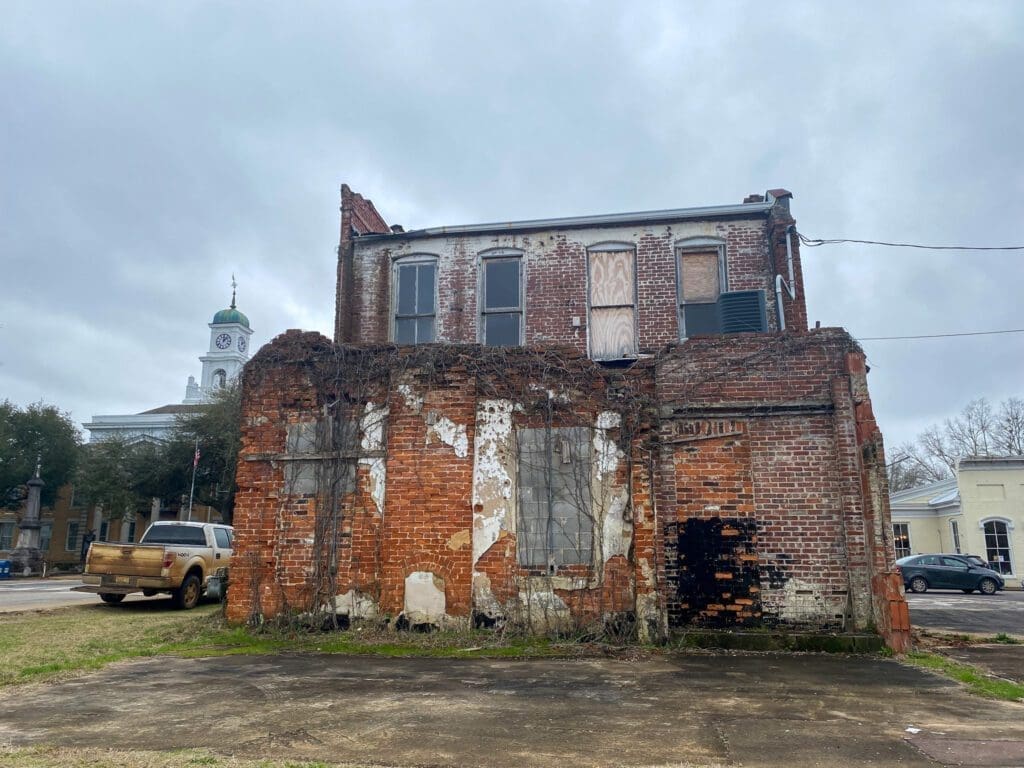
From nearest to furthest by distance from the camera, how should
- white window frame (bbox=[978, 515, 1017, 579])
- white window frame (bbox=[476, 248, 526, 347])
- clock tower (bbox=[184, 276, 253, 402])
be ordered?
white window frame (bbox=[476, 248, 526, 347]), white window frame (bbox=[978, 515, 1017, 579]), clock tower (bbox=[184, 276, 253, 402])

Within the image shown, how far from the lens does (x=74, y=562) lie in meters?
39.6

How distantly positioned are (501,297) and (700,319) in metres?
3.81

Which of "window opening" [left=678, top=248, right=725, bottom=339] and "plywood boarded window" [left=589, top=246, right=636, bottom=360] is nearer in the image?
"window opening" [left=678, top=248, right=725, bottom=339]

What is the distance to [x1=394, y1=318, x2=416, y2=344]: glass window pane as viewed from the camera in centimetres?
1428

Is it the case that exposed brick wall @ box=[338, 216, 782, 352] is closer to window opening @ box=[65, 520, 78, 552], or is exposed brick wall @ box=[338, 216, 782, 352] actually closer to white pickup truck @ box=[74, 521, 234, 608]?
white pickup truck @ box=[74, 521, 234, 608]

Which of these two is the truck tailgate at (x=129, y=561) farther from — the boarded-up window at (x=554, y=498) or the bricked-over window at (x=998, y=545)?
the bricked-over window at (x=998, y=545)

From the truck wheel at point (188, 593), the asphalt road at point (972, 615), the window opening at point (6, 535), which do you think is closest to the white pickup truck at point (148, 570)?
the truck wheel at point (188, 593)

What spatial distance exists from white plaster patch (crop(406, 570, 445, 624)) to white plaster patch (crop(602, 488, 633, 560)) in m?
2.24

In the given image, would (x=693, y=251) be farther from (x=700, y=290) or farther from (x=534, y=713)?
(x=534, y=713)

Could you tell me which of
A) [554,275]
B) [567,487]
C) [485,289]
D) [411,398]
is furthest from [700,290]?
[411,398]

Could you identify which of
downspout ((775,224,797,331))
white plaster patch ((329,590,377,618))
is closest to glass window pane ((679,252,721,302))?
downspout ((775,224,797,331))

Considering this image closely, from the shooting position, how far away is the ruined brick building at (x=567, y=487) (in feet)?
29.4

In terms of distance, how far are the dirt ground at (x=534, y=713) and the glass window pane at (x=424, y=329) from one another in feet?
24.3

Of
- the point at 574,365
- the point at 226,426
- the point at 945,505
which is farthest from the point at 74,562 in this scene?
the point at 945,505
